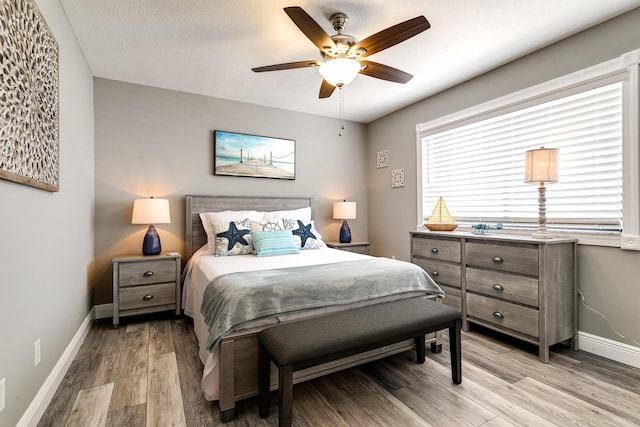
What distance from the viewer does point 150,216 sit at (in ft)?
10.2

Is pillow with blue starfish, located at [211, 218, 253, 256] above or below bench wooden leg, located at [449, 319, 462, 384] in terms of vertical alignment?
above

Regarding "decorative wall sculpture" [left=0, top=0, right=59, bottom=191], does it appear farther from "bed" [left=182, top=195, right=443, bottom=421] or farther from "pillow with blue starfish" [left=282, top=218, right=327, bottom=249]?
"pillow with blue starfish" [left=282, top=218, right=327, bottom=249]

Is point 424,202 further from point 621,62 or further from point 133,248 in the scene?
point 133,248

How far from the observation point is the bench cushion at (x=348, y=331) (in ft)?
4.84

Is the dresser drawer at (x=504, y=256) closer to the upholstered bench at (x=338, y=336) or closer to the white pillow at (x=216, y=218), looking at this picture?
the upholstered bench at (x=338, y=336)

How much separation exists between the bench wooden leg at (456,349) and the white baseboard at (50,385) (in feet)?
7.51

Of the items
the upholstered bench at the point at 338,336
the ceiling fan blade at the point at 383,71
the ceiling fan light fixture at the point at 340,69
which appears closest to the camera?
the upholstered bench at the point at 338,336

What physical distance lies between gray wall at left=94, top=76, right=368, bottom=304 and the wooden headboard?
0.12 meters

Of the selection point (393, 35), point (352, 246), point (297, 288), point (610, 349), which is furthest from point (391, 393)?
point (352, 246)

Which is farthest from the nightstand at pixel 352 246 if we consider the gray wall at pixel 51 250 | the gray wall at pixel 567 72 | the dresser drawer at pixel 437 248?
the gray wall at pixel 51 250

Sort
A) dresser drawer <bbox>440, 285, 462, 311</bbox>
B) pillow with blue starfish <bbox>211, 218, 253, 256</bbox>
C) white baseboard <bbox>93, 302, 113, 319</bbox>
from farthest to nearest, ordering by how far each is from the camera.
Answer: white baseboard <bbox>93, 302, 113, 319</bbox> → pillow with blue starfish <bbox>211, 218, 253, 256</bbox> → dresser drawer <bbox>440, 285, 462, 311</bbox>

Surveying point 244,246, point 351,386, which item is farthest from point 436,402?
point 244,246

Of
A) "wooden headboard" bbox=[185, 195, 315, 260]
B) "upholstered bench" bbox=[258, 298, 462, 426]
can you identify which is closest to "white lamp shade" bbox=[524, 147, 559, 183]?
"upholstered bench" bbox=[258, 298, 462, 426]

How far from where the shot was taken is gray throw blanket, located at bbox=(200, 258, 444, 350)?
5.62 feet
